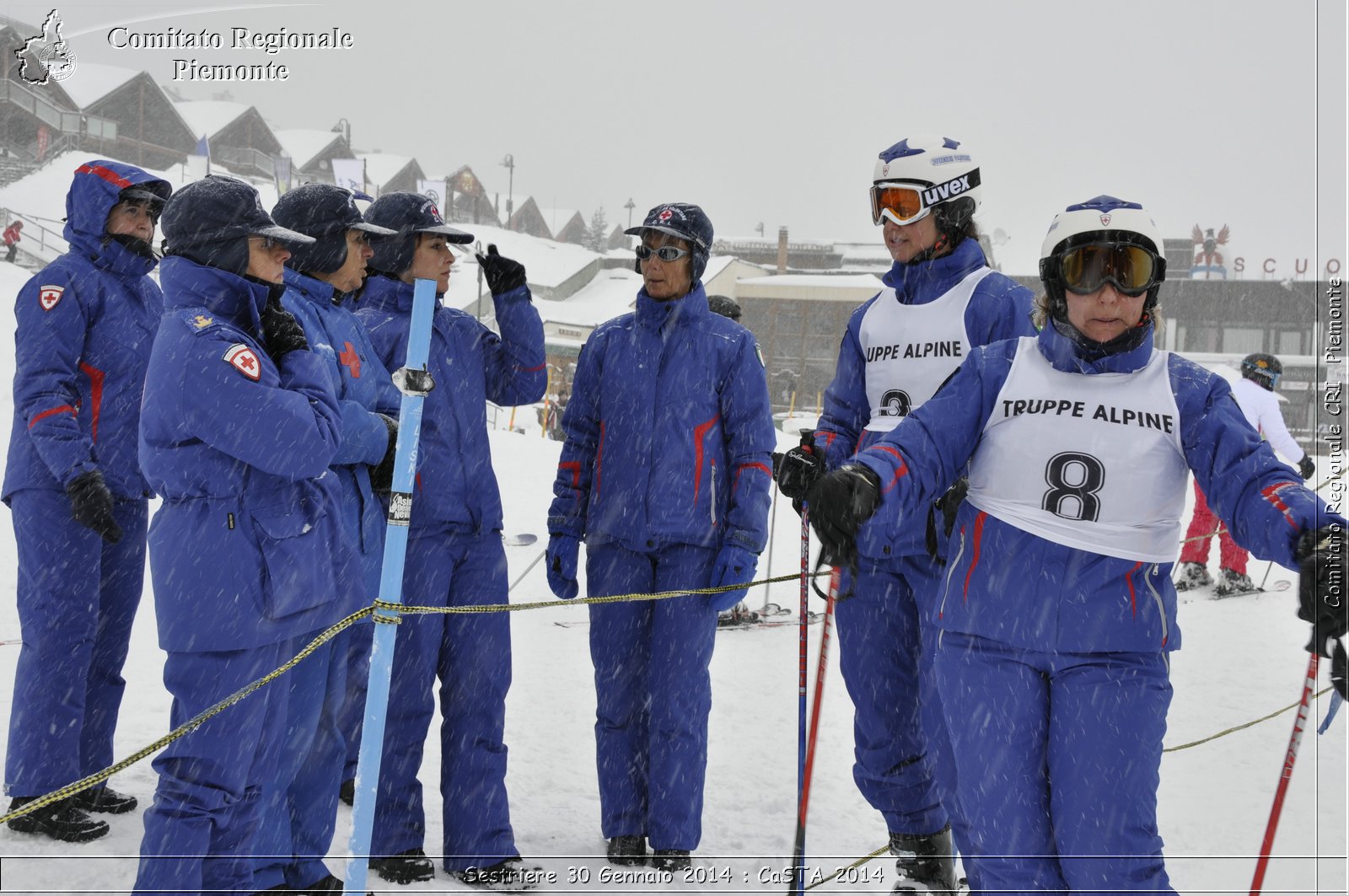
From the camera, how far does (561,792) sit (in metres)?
4.66

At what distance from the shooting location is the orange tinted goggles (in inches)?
147

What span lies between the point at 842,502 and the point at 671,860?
1.98 m

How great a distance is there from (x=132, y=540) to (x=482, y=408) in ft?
4.54

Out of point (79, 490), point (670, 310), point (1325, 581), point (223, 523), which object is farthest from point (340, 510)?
Result: point (1325, 581)

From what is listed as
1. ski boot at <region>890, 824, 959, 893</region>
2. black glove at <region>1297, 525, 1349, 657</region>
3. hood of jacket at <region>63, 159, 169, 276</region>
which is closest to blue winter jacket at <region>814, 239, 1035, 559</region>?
ski boot at <region>890, 824, 959, 893</region>

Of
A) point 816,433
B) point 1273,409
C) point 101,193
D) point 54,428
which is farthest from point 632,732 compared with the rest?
point 1273,409

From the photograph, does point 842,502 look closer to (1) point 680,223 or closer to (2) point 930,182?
(2) point 930,182

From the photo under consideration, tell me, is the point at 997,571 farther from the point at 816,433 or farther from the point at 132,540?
the point at 132,540

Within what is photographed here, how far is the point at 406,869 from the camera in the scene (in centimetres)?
362

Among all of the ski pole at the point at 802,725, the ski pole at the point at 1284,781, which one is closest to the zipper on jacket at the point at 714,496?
the ski pole at the point at 802,725

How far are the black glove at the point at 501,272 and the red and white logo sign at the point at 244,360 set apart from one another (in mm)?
1238

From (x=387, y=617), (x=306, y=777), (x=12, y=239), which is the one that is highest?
(x=12, y=239)

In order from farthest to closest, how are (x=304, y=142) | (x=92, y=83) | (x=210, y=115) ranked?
(x=304, y=142) < (x=210, y=115) < (x=92, y=83)

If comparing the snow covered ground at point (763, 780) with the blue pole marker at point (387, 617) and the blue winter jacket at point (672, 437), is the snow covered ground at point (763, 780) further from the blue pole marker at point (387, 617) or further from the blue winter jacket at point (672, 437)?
the blue winter jacket at point (672, 437)
